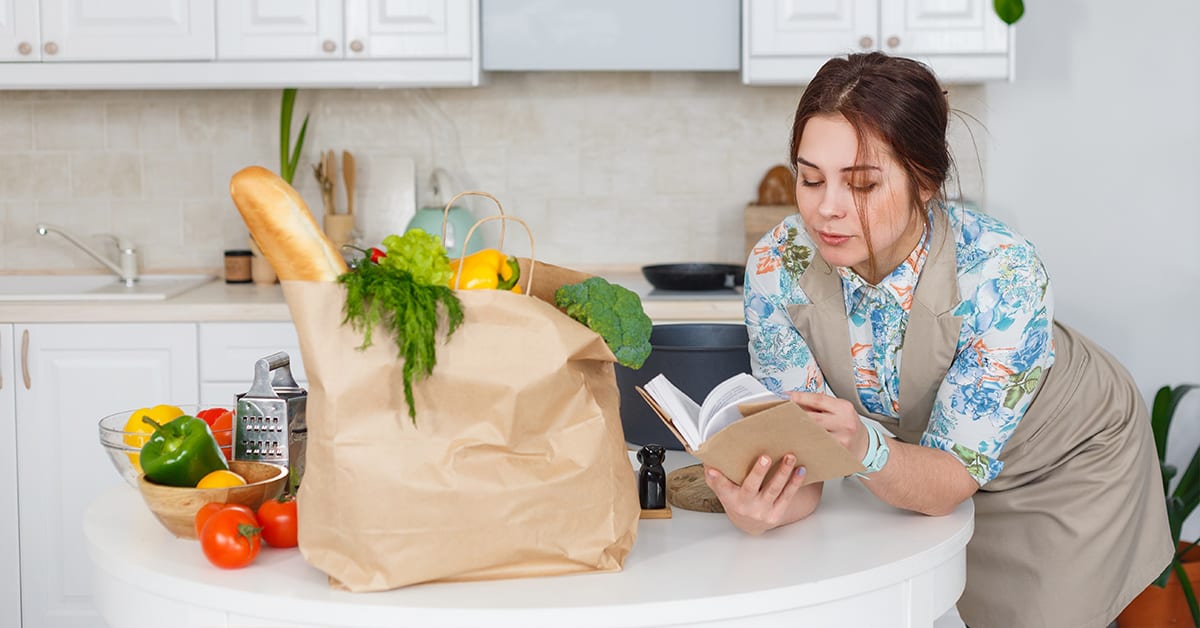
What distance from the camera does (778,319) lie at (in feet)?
5.51

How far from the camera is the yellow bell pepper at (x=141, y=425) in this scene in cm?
138

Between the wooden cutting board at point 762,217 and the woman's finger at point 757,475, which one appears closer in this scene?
the woman's finger at point 757,475

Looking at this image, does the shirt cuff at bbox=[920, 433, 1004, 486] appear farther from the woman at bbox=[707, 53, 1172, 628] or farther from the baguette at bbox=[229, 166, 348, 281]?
the baguette at bbox=[229, 166, 348, 281]

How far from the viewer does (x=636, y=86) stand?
3551mm

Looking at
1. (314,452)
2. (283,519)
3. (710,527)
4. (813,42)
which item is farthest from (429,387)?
(813,42)

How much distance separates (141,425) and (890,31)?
2311 mm

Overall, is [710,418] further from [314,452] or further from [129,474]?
[129,474]

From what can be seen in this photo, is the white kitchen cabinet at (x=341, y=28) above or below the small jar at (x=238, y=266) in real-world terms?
above

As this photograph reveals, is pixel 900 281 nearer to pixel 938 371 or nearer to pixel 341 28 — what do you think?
pixel 938 371

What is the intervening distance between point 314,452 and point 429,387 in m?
0.13

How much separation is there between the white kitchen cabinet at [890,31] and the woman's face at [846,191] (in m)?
1.69

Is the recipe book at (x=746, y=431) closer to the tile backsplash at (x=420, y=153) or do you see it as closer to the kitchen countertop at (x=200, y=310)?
the kitchen countertop at (x=200, y=310)

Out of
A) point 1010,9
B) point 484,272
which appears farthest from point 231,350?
point 1010,9

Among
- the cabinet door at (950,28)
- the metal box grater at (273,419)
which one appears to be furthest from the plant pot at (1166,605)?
the metal box grater at (273,419)
